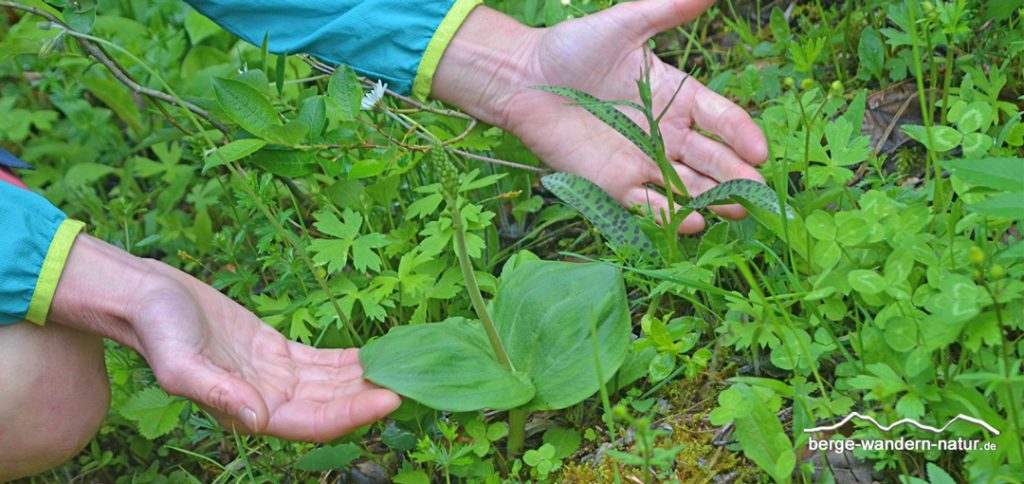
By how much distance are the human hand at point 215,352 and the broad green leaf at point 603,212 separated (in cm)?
53

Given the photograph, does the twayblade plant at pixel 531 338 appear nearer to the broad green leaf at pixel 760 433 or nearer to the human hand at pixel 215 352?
the human hand at pixel 215 352

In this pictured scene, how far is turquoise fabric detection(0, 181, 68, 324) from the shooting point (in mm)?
1856

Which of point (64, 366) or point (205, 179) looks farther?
point (205, 179)

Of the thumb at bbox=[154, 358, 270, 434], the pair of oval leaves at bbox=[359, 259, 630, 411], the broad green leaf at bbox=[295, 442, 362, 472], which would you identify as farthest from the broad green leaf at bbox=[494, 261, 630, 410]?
the thumb at bbox=[154, 358, 270, 434]

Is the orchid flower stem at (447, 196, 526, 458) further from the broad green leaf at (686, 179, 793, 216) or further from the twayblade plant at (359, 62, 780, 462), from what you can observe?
the broad green leaf at (686, 179, 793, 216)

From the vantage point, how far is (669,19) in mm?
2158

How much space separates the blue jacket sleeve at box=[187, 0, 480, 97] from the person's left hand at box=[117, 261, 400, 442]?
2.32 feet

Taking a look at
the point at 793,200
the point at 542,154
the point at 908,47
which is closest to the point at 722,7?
the point at 908,47

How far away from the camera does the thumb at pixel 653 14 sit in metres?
2.13

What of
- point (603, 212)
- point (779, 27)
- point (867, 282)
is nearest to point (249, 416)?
point (603, 212)

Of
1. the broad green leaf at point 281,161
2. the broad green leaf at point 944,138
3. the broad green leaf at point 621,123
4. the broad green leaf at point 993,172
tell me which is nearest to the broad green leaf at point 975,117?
the broad green leaf at point 944,138

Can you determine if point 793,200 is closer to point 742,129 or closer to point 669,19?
point 742,129

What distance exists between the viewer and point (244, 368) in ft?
6.11

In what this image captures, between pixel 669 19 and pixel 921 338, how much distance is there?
3.32 ft
